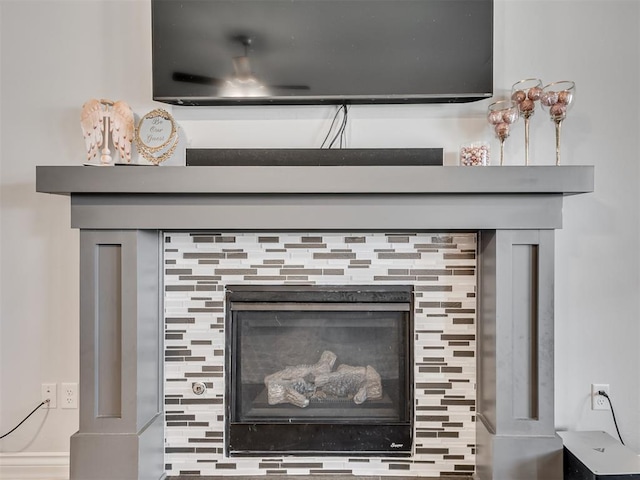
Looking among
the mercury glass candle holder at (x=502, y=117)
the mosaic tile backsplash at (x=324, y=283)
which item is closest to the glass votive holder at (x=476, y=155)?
the mercury glass candle holder at (x=502, y=117)

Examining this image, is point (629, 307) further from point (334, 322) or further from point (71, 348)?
point (71, 348)

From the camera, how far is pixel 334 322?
192 centimetres

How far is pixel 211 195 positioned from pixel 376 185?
0.62 meters

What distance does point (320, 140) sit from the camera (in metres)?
1.88

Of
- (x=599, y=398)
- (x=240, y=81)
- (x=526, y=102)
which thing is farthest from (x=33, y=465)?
(x=526, y=102)

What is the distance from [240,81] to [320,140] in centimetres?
41

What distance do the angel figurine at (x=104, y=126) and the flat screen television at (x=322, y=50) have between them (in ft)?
0.59

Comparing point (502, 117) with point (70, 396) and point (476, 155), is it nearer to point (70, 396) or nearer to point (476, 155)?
point (476, 155)

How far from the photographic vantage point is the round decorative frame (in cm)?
177

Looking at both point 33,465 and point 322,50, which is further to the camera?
point 33,465

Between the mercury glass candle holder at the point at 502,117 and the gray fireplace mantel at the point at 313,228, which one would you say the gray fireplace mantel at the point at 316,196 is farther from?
the mercury glass candle holder at the point at 502,117

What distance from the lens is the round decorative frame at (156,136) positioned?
1.77 m

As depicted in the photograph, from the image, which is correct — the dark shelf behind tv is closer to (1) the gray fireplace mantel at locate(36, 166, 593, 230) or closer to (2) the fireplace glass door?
(1) the gray fireplace mantel at locate(36, 166, 593, 230)

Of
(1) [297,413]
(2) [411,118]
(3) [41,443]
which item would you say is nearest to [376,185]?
(2) [411,118]
